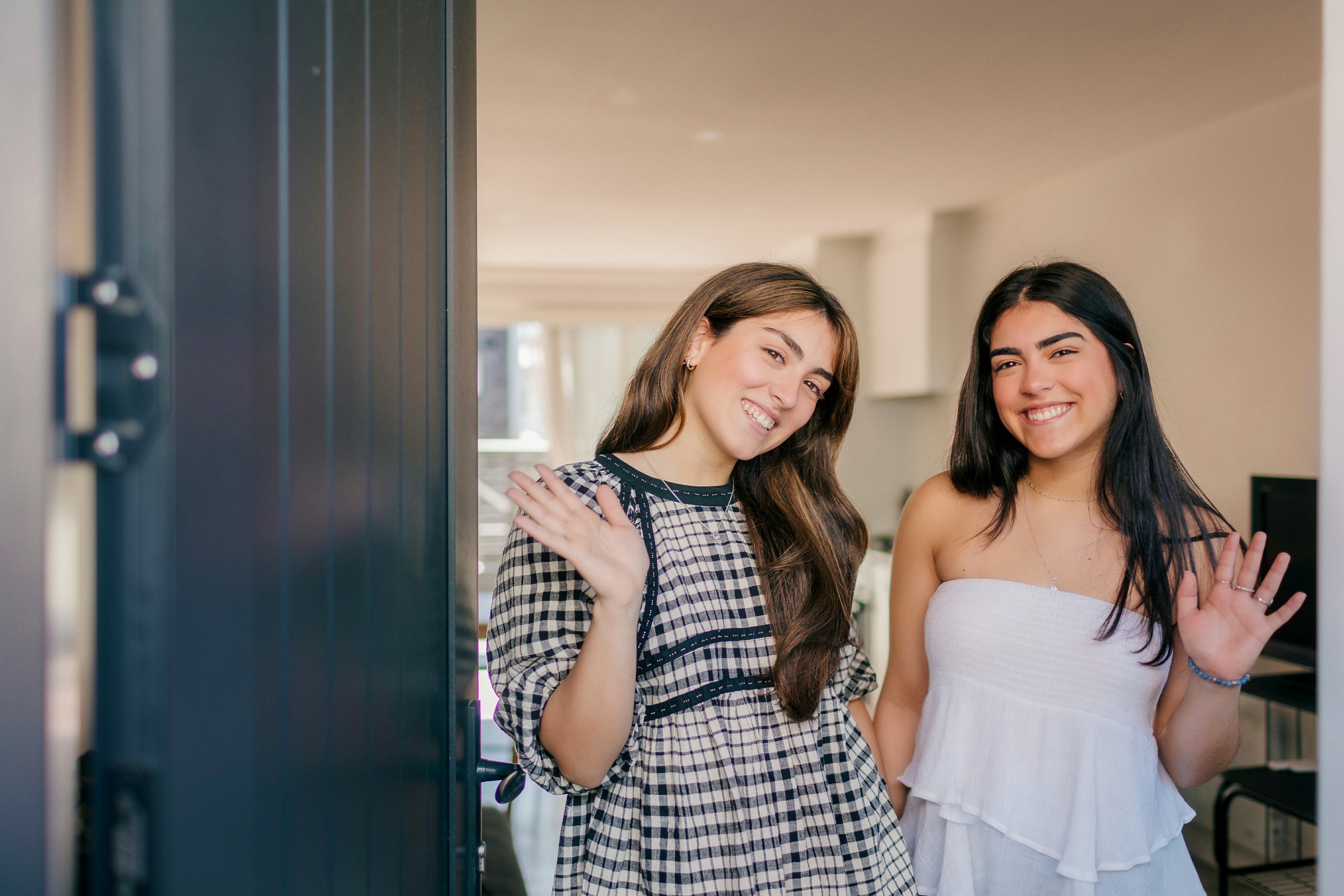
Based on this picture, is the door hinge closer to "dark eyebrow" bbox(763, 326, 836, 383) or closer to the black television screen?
"dark eyebrow" bbox(763, 326, 836, 383)

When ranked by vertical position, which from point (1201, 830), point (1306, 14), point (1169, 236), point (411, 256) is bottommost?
point (1201, 830)

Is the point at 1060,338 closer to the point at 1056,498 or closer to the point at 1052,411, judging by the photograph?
the point at 1052,411

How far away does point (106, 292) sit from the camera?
35 cm

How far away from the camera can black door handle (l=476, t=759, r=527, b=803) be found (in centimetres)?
104

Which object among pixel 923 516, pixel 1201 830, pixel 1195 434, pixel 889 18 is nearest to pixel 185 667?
pixel 923 516

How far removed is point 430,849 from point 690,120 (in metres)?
2.85

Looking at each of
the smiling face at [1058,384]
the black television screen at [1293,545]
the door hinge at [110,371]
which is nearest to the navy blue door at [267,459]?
the door hinge at [110,371]

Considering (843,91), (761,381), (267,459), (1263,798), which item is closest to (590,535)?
(761,381)

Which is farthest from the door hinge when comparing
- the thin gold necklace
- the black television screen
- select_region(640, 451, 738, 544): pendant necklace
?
the black television screen

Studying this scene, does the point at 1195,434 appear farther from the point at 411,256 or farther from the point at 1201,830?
the point at 411,256

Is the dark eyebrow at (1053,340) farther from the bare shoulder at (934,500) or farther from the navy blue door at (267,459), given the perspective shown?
the navy blue door at (267,459)

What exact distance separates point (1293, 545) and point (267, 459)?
3029mm

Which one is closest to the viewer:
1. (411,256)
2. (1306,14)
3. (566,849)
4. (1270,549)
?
(411,256)

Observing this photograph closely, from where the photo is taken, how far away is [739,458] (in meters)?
1.20
